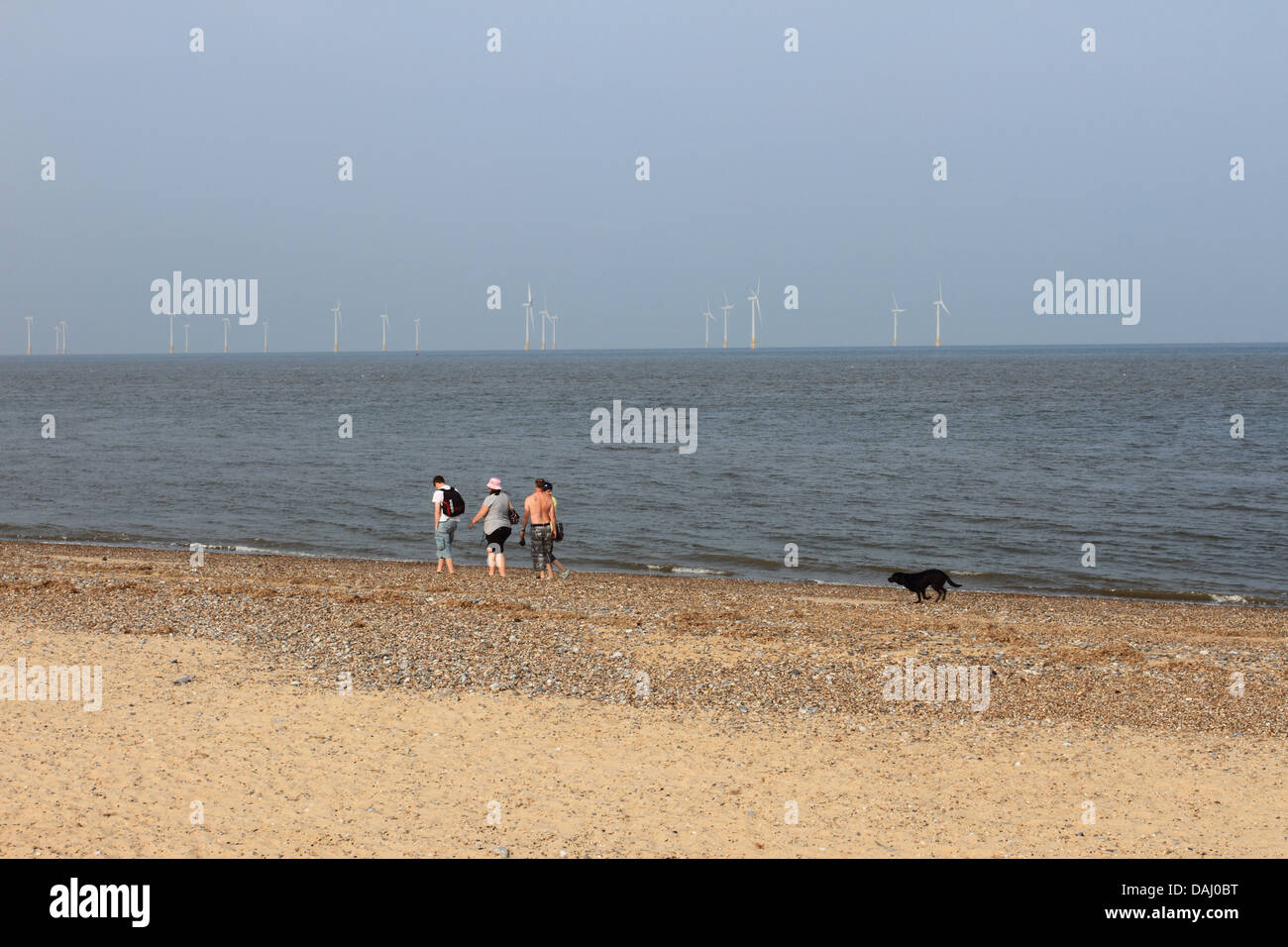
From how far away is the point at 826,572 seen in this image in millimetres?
28719

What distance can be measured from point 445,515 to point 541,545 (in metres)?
2.33

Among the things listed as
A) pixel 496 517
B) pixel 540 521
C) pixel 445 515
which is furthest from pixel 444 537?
pixel 540 521

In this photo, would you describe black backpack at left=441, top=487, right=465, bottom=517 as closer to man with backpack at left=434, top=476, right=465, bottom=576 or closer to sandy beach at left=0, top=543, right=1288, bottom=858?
man with backpack at left=434, top=476, right=465, bottom=576

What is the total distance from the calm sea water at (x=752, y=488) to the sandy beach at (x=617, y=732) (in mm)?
9358

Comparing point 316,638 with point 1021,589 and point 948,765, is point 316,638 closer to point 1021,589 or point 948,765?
point 948,765

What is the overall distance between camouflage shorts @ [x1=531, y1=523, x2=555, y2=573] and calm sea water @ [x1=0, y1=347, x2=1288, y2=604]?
17.4 feet

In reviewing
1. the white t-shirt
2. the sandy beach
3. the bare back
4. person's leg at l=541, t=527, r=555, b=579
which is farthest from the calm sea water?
the sandy beach

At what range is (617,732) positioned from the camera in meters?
13.3

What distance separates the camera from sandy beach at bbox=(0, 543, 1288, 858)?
10.4m

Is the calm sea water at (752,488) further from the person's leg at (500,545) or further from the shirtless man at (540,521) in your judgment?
the shirtless man at (540,521)

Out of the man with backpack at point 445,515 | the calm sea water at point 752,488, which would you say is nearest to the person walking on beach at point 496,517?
the man with backpack at point 445,515

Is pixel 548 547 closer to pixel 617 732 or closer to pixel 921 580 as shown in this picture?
pixel 921 580
